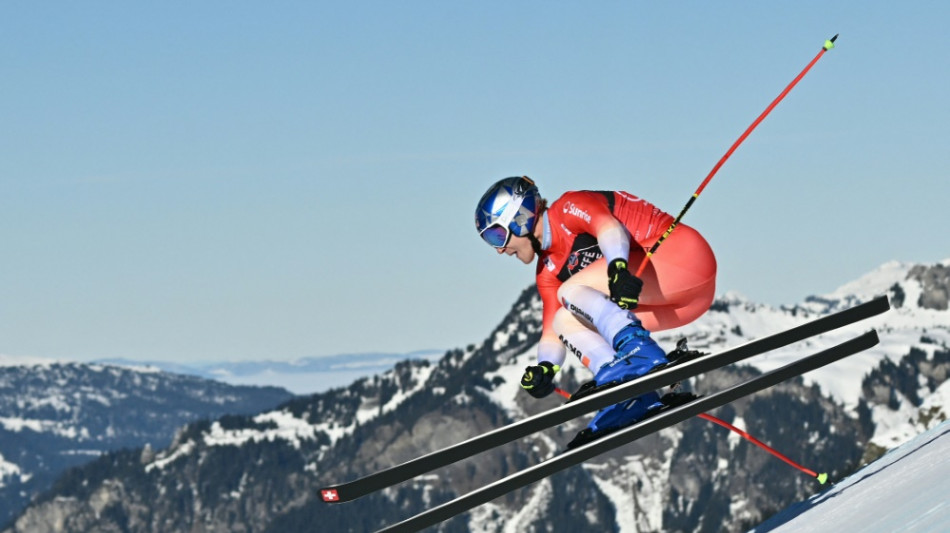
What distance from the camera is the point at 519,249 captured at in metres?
10.8

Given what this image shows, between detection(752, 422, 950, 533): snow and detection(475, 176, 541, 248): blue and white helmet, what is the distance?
10.5ft

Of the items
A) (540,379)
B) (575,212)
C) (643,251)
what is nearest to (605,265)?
(643,251)

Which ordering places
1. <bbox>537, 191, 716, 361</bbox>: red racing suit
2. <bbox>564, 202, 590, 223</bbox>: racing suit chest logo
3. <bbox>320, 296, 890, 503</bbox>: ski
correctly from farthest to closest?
<bbox>537, 191, 716, 361</bbox>: red racing suit
<bbox>564, 202, 590, 223</bbox>: racing suit chest logo
<bbox>320, 296, 890, 503</bbox>: ski

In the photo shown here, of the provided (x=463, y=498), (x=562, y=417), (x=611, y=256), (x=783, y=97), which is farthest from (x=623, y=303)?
(x=783, y=97)

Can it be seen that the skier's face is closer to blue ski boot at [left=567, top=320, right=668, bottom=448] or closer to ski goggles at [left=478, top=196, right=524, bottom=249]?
ski goggles at [left=478, top=196, right=524, bottom=249]

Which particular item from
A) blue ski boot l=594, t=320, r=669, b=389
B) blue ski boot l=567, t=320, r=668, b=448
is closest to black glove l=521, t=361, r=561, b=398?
blue ski boot l=594, t=320, r=669, b=389

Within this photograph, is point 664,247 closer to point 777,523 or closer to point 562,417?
point 562,417

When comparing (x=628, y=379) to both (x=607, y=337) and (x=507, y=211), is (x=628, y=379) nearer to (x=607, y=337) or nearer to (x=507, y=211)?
(x=607, y=337)

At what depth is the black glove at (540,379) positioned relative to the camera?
36.6ft

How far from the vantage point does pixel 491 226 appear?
34.4 ft

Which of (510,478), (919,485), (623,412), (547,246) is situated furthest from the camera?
(547,246)

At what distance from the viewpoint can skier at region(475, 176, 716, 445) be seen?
32.7 feet

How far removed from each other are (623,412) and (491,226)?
6.08ft

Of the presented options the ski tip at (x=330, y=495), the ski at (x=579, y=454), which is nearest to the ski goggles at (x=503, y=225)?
the ski at (x=579, y=454)
